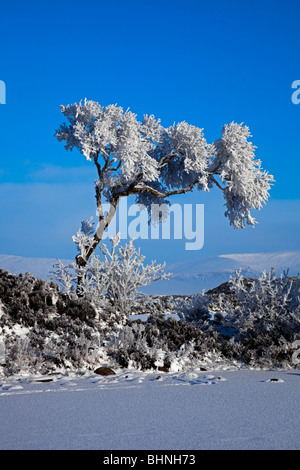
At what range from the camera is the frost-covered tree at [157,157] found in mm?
17391

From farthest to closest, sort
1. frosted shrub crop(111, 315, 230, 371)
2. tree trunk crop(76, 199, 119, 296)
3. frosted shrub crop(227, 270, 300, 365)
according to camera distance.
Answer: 1. tree trunk crop(76, 199, 119, 296)
2. frosted shrub crop(227, 270, 300, 365)
3. frosted shrub crop(111, 315, 230, 371)

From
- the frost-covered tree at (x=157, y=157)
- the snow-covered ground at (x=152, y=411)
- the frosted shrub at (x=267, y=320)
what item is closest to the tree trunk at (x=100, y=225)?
the frost-covered tree at (x=157, y=157)

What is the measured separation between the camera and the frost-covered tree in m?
17.4

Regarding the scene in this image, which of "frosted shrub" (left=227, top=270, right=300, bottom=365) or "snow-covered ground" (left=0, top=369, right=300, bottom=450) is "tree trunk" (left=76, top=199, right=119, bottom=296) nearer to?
"frosted shrub" (left=227, top=270, right=300, bottom=365)

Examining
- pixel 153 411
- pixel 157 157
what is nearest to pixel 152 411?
pixel 153 411

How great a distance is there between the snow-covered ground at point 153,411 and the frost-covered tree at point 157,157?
10.3m

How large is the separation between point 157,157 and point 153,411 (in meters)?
16.5

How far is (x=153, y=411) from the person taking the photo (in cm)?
455

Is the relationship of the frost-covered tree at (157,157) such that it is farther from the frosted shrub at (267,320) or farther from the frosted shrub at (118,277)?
the frosted shrub at (267,320)

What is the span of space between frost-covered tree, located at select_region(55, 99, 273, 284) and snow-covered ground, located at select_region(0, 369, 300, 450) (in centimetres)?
1031

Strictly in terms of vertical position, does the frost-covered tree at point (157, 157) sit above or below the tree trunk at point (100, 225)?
above

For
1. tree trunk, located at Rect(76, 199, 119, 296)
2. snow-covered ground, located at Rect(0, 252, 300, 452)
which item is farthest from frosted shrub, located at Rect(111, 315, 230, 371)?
tree trunk, located at Rect(76, 199, 119, 296)

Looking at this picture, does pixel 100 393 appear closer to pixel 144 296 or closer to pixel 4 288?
pixel 4 288

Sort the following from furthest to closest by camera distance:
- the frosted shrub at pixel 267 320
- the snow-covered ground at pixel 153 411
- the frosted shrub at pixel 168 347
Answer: the frosted shrub at pixel 267 320 → the frosted shrub at pixel 168 347 → the snow-covered ground at pixel 153 411
